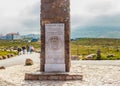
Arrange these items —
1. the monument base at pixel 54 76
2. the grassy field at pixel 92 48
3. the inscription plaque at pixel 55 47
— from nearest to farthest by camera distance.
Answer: the monument base at pixel 54 76, the inscription plaque at pixel 55 47, the grassy field at pixel 92 48

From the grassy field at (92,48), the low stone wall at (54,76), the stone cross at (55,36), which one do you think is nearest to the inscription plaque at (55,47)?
the stone cross at (55,36)

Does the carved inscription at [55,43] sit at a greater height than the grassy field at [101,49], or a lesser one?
greater

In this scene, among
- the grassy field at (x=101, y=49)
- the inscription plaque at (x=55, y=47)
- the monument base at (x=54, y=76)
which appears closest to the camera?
the monument base at (x=54, y=76)

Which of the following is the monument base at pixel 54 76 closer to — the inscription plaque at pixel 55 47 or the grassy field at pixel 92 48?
the inscription plaque at pixel 55 47

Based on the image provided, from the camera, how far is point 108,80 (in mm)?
16484

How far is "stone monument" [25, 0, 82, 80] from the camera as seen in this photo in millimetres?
18094

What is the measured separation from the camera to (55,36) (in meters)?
18.1

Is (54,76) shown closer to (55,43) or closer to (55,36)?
(55,43)

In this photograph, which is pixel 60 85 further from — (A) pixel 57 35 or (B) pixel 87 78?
(A) pixel 57 35

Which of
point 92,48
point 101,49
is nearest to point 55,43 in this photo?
point 101,49

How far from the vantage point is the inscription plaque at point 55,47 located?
59.3 feet

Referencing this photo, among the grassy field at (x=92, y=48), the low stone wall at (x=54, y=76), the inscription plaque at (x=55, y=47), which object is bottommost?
the grassy field at (x=92, y=48)

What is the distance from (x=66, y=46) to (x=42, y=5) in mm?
2373

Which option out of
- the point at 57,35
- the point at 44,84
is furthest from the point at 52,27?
the point at 44,84
